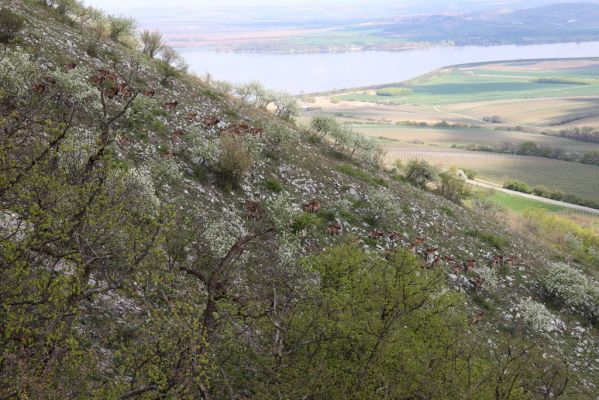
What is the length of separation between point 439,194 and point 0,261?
33.3 metres

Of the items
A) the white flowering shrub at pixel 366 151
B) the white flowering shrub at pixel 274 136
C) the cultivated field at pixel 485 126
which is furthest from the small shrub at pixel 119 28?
the cultivated field at pixel 485 126

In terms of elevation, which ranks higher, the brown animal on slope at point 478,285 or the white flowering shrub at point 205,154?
the white flowering shrub at point 205,154

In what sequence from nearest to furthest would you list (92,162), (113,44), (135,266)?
(135,266) → (92,162) → (113,44)

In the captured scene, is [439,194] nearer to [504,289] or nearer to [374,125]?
[504,289]

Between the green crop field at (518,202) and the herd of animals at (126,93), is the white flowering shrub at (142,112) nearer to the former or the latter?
the herd of animals at (126,93)

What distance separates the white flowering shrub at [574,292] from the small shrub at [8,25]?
28808 mm

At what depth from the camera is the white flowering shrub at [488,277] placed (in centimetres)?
2256

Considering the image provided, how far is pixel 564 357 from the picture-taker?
64.5ft

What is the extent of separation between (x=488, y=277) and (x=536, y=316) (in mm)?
2571

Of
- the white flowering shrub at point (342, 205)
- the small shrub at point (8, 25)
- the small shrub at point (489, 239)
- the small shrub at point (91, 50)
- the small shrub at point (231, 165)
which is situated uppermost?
the small shrub at point (8, 25)

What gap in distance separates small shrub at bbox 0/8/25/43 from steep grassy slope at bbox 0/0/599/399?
1.59 feet

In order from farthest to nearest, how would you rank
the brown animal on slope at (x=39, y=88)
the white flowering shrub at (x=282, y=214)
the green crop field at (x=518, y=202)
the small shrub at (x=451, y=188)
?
the green crop field at (x=518, y=202), the small shrub at (x=451, y=188), the white flowering shrub at (x=282, y=214), the brown animal on slope at (x=39, y=88)

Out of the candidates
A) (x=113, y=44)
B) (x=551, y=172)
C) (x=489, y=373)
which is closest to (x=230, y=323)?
(x=489, y=373)

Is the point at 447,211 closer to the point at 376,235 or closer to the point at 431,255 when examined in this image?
the point at 431,255
